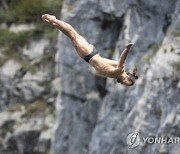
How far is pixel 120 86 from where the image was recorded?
23203mm

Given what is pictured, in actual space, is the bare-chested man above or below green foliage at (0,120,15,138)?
below

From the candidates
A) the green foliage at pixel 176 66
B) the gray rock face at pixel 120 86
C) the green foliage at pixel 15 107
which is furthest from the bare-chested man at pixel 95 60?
the green foliage at pixel 15 107

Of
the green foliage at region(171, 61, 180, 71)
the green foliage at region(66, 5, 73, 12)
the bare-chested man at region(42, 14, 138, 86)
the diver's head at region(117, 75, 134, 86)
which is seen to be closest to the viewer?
the diver's head at region(117, 75, 134, 86)

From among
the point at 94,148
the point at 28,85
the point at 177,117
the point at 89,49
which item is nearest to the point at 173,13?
the point at 177,117

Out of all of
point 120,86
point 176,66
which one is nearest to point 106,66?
point 176,66

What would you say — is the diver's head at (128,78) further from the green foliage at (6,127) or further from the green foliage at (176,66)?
the green foliage at (6,127)

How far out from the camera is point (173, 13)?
2097 centimetres

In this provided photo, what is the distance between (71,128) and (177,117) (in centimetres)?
943

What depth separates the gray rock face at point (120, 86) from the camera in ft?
63.9

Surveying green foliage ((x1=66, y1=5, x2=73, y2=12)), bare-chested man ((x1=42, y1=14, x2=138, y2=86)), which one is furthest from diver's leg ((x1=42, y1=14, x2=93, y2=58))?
green foliage ((x1=66, y1=5, x2=73, y2=12))

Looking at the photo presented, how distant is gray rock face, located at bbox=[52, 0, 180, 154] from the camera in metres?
19.5

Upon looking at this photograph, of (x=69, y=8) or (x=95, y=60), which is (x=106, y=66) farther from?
(x=69, y=8)

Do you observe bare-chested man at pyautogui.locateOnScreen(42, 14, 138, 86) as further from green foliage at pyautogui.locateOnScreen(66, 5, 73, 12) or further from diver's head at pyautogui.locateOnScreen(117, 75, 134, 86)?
green foliage at pyautogui.locateOnScreen(66, 5, 73, 12)

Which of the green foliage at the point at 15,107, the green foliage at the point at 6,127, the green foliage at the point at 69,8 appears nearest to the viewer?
the green foliage at the point at 69,8
